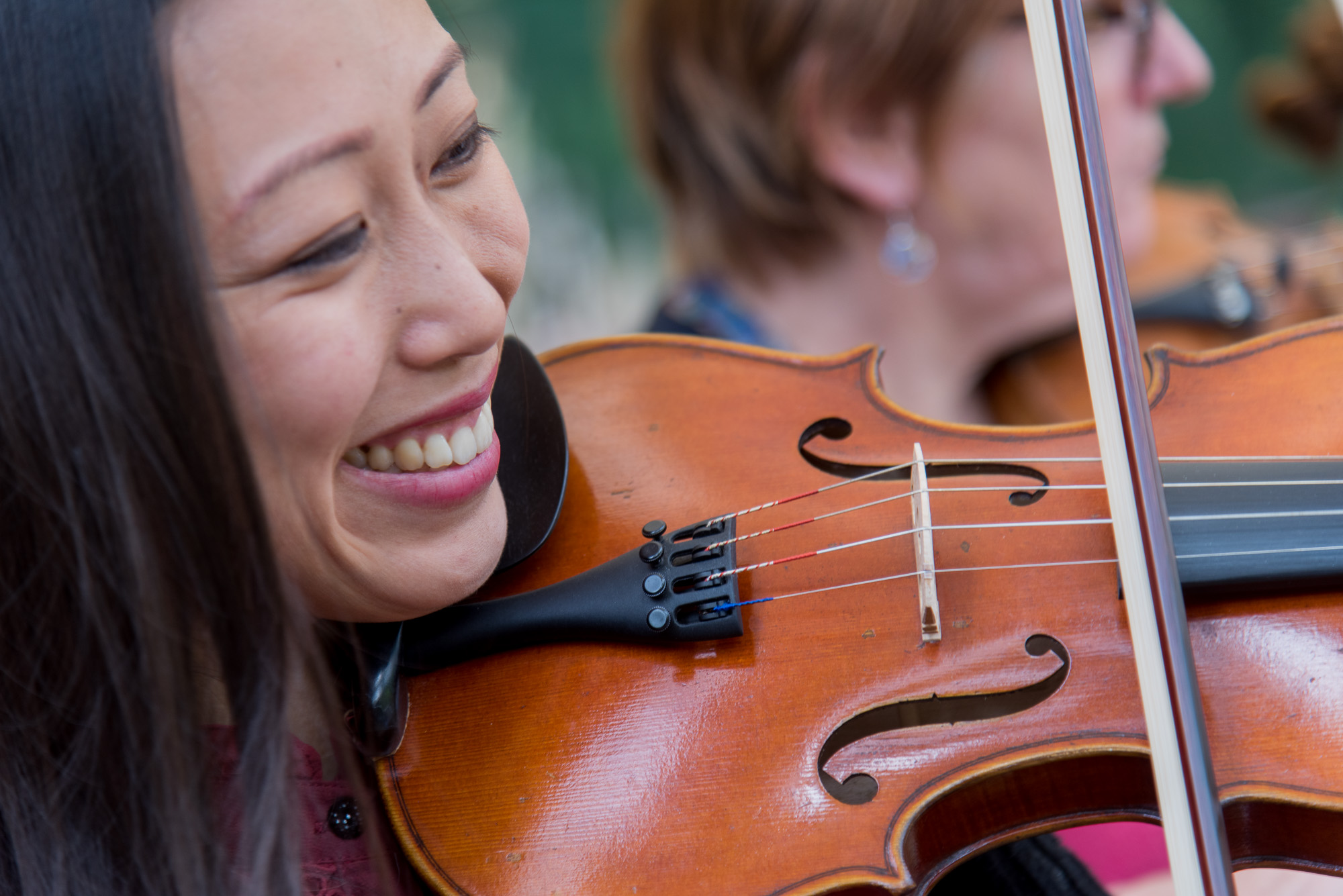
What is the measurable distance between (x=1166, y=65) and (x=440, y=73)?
1039 mm

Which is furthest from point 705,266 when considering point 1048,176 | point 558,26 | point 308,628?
point 308,628

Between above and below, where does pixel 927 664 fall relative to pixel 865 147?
below

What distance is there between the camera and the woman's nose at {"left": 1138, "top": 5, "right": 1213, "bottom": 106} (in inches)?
47.9

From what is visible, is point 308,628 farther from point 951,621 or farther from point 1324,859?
point 1324,859

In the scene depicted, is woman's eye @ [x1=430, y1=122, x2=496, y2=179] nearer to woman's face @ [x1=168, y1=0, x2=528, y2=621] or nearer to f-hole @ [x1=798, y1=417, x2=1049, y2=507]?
woman's face @ [x1=168, y1=0, x2=528, y2=621]

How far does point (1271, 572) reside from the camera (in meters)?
0.56

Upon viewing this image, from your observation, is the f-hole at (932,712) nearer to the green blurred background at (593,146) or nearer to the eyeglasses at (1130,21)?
the eyeglasses at (1130,21)

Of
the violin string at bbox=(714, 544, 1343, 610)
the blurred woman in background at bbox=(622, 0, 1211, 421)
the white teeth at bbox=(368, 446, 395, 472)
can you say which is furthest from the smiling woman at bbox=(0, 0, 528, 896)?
the blurred woman in background at bbox=(622, 0, 1211, 421)

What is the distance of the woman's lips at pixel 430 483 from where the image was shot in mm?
529

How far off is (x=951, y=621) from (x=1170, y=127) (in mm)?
1679

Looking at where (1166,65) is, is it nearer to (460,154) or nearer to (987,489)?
(987,489)

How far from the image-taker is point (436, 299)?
50cm

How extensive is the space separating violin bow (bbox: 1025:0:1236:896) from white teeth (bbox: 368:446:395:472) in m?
0.38

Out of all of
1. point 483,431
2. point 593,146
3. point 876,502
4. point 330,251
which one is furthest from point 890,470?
point 593,146
